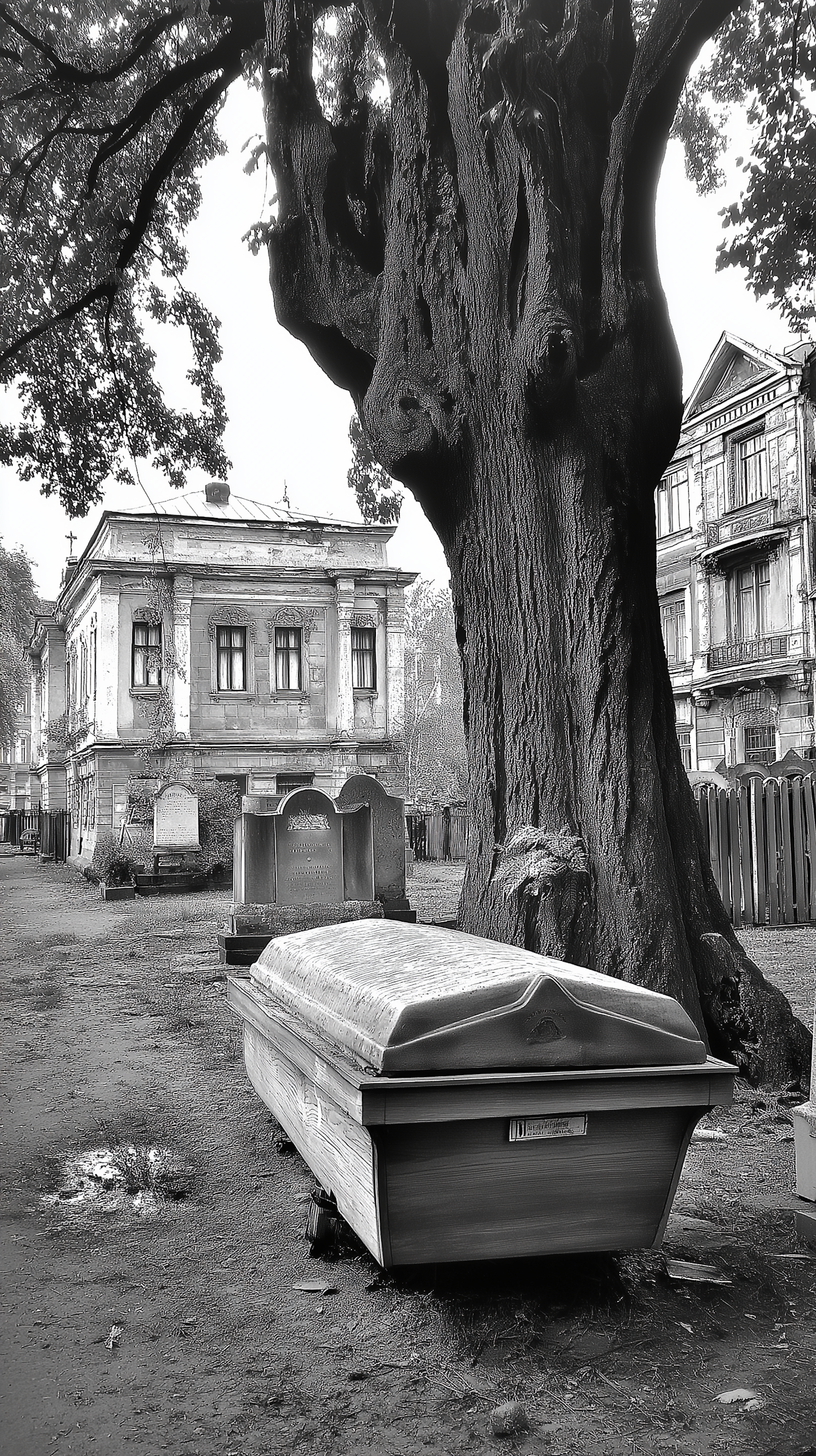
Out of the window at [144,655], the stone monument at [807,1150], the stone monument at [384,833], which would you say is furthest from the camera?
the window at [144,655]

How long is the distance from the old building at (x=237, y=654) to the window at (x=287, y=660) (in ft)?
0.13

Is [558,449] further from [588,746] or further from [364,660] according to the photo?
[364,660]

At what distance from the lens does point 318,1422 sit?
2867 mm

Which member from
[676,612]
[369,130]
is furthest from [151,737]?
[369,130]

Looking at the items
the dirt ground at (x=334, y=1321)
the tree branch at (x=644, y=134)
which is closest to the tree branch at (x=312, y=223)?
the tree branch at (x=644, y=134)

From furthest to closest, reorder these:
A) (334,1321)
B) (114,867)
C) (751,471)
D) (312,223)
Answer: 1. (751,471)
2. (114,867)
3. (312,223)
4. (334,1321)

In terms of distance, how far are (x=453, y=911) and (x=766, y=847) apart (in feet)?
15.7

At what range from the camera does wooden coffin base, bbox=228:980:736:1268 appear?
3156mm

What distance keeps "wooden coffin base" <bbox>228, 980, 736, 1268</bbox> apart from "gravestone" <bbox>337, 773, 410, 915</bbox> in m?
10.9

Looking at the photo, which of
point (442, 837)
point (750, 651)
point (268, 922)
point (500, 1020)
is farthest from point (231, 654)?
point (500, 1020)

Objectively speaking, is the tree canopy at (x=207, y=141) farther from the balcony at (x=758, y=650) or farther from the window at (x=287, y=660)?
the balcony at (x=758, y=650)

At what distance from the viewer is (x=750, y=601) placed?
32.2m

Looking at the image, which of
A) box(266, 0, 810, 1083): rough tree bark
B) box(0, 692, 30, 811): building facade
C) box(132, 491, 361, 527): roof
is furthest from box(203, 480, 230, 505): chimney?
box(0, 692, 30, 811): building facade

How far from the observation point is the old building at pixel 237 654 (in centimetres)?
2959
